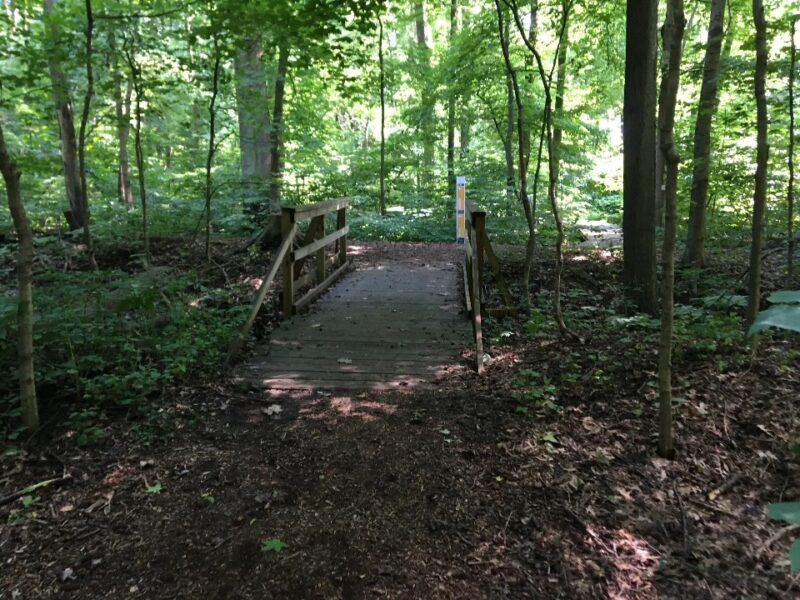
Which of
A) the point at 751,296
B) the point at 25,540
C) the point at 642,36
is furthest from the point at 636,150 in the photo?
the point at 25,540

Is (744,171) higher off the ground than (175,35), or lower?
lower

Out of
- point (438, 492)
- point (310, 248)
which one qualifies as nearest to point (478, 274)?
point (310, 248)

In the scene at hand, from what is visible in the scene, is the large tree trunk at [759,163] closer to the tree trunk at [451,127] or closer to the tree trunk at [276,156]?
the tree trunk at [276,156]

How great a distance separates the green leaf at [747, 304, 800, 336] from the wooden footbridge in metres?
3.36

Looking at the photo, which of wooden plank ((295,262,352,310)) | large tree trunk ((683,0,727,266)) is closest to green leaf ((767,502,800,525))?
wooden plank ((295,262,352,310))

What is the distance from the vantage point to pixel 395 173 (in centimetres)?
1886

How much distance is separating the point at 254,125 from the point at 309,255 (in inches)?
159

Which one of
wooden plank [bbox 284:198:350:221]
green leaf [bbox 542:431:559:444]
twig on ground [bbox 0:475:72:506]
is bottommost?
twig on ground [bbox 0:475:72:506]

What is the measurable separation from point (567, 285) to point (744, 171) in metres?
3.00

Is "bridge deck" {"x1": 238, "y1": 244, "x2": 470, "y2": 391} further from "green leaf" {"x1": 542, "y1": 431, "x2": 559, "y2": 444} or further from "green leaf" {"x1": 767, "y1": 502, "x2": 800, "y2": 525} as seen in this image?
"green leaf" {"x1": 767, "y1": 502, "x2": 800, "y2": 525}

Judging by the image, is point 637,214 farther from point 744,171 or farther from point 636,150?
point 744,171

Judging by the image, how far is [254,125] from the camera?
394 inches

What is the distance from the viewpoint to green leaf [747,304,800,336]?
120 cm

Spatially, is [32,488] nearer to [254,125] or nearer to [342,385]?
[342,385]
